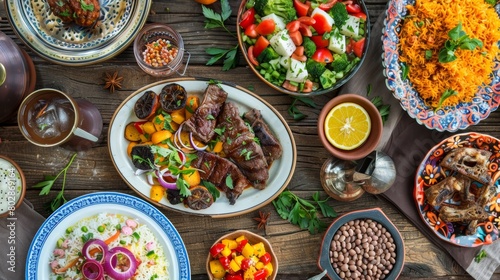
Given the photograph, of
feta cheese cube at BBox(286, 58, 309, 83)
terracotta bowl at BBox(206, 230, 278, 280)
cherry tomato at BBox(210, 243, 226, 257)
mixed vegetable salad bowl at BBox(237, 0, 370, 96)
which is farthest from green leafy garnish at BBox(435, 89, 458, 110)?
cherry tomato at BBox(210, 243, 226, 257)

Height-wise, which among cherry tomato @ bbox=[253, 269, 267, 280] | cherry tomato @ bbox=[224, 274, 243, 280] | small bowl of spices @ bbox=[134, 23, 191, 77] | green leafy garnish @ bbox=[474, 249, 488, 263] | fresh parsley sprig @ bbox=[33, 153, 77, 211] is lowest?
cherry tomato @ bbox=[224, 274, 243, 280]

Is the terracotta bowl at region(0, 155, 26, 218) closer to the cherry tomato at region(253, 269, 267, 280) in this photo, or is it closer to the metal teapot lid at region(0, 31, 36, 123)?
the metal teapot lid at region(0, 31, 36, 123)

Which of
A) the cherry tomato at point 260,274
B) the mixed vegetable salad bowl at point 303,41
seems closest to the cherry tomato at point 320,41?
the mixed vegetable salad bowl at point 303,41

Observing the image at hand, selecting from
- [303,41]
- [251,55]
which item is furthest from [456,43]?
[251,55]

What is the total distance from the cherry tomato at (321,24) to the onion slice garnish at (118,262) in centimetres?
215

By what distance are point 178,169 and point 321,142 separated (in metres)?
1.09

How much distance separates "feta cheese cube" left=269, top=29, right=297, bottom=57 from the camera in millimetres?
3471

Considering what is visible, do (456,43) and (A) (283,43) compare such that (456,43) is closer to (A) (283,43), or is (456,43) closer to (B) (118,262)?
(A) (283,43)

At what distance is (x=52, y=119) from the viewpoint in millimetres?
3451

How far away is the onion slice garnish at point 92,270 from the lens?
3336mm

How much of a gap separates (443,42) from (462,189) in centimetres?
115

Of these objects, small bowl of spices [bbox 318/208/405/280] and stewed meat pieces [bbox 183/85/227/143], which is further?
small bowl of spices [bbox 318/208/405/280]

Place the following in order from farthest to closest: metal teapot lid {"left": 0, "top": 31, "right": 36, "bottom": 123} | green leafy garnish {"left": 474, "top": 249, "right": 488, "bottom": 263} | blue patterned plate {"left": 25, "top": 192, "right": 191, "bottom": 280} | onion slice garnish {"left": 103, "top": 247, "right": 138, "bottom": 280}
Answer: green leafy garnish {"left": 474, "top": 249, "right": 488, "bottom": 263}
blue patterned plate {"left": 25, "top": 192, "right": 191, "bottom": 280}
onion slice garnish {"left": 103, "top": 247, "right": 138, "bottom": 280}
metal teapot lid {"left": 0, "top": 31, "right": 36, "bottom": 123}

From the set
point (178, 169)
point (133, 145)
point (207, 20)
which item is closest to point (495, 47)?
point (207, 20)
